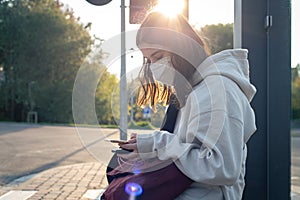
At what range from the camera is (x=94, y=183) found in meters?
6.15

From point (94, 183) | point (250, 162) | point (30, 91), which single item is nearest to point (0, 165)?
point (94, 183)

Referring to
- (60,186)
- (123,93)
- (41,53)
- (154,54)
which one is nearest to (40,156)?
(60,186)

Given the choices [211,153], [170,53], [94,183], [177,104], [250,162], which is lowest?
[94,183]

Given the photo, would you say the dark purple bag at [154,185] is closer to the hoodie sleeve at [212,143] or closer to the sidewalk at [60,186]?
the hoodie sleeve at [212,143]

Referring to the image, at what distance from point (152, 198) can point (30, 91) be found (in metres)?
23.6

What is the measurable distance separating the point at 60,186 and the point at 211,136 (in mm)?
5059

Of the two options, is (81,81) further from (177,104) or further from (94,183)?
(94,183)

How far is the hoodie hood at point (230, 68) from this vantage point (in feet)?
4.45

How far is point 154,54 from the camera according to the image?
56.9 inches

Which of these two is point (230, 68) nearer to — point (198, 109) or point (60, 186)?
point (198, 109)

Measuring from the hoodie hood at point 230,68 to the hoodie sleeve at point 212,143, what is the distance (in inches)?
3.1

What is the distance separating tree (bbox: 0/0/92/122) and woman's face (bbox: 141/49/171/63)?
21339mm

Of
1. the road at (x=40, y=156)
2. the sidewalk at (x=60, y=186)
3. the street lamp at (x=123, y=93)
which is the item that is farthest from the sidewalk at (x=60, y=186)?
the street lamp at (x=123, y=93)

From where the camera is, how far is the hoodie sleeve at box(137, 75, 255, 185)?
1230 mm
